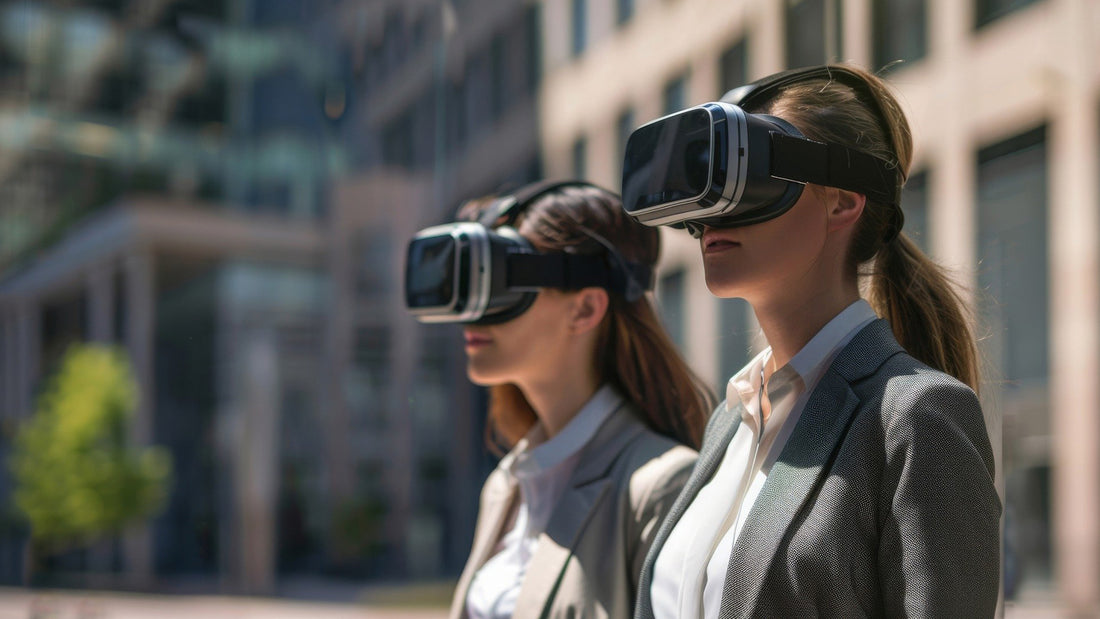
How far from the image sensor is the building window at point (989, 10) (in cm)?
488

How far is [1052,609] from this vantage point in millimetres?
3680

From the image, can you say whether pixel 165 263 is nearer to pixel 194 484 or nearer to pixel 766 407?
pixel 194 484

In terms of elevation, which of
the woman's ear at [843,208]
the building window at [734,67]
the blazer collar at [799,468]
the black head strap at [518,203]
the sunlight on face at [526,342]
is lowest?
the blazer collar at [799,468]

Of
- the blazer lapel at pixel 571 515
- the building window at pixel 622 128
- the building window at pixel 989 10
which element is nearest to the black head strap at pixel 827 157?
the blazer lapel at pixel 571 515

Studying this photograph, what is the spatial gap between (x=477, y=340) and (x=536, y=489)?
304 millimetres

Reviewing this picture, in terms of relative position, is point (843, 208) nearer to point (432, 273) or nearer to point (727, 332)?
point (432, 273)

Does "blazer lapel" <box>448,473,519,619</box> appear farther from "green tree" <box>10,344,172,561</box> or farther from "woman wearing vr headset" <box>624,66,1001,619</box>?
"green tree" <box>10,344,172,561</box>

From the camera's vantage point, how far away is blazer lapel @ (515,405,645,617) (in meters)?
1.77

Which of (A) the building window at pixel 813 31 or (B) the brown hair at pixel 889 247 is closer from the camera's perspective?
(B) the brown hair at pixel 889 247

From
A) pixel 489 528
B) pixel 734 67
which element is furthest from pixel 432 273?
pixel 734 67

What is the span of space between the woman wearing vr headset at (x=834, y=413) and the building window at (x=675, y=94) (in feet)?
12.6

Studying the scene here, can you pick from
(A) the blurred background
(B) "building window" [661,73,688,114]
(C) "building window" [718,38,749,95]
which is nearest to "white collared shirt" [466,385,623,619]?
Answer: (C) "building window" [718,38,749,95]

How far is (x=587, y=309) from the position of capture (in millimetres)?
2076

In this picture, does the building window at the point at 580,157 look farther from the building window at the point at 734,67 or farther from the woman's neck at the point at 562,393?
the woman's neck at the point at 562,393
